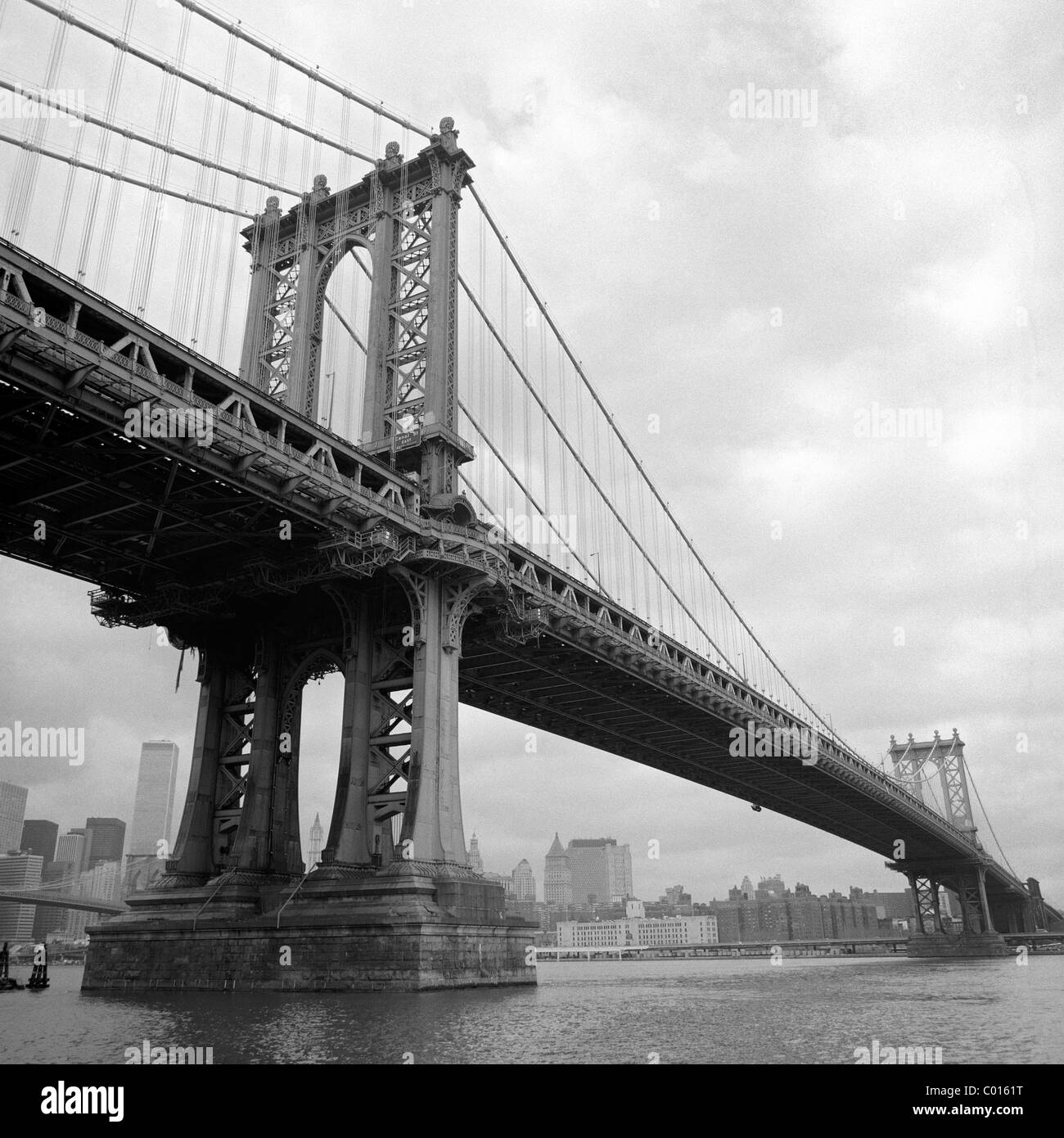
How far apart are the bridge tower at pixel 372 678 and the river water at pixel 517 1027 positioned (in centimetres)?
259

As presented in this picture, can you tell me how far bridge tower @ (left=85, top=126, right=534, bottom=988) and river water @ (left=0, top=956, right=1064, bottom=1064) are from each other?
259cm

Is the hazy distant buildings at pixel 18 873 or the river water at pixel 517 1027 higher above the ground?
the hazy distant buildings at pixel 18 873

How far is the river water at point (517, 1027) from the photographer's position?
61.3 ft

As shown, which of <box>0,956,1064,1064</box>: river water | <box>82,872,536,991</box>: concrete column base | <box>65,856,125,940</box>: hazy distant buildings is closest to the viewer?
<box>0,956,1064,1064</box>: river water

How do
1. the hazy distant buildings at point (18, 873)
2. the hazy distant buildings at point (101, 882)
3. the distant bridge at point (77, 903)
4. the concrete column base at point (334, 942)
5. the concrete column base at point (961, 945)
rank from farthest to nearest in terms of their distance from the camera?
the hazy distant buildings at point (101, 882) < the hazy distant buildings at point (18, 873) < the concrete column base at point (961, 945) < the distant bridge at point (77, 903) < the concrete column base at point (334, 942)

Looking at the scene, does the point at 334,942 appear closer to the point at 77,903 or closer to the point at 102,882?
the point at 77,903

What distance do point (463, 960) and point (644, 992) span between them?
1713 centimetres

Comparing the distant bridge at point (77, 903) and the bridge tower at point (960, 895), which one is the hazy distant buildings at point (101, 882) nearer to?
the distant bridge at point (77, 903)

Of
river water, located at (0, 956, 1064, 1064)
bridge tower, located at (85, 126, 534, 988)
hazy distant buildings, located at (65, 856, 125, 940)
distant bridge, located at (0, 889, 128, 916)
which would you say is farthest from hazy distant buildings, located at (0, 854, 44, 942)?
river water, located at (0, 956, 1064, 1064)

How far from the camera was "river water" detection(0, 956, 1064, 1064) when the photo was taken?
18.7m

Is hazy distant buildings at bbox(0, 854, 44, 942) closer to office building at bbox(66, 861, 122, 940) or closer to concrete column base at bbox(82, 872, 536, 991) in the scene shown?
office building at bbox(66, 861, 122, 940)

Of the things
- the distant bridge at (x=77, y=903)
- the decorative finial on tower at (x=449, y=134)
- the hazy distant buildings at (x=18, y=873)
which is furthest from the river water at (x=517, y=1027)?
the hazy distant buildings at (x=18, y=873)
